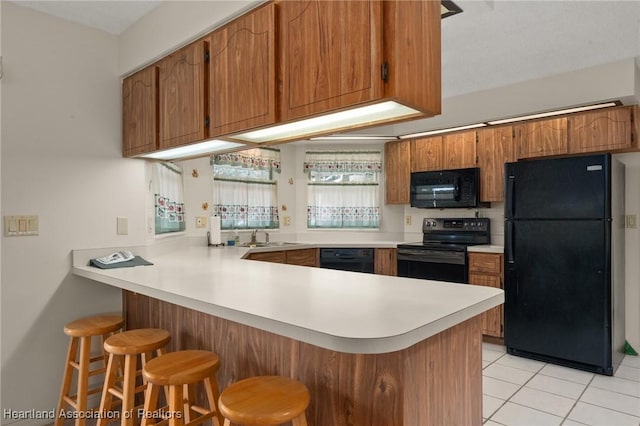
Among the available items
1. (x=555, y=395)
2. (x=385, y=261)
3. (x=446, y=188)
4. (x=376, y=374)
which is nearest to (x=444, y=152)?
(x=446, y=188)

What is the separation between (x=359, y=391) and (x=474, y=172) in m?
3.36

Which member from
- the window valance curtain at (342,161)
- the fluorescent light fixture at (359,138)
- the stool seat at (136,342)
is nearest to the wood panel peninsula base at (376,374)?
the stool seat at (136,342)

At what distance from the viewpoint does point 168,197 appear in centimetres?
330

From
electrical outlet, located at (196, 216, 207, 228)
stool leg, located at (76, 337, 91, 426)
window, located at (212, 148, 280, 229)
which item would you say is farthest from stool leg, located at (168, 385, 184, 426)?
window, located at (212, 148, 280, 229)

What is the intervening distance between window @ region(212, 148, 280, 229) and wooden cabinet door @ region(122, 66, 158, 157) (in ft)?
4.76

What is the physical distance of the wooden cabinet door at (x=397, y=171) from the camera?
4.74 metres

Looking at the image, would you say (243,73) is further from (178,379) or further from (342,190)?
(342,190)

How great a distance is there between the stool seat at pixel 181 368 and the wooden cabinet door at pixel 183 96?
1093 mm

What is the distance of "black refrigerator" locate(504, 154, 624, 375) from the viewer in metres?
3.07

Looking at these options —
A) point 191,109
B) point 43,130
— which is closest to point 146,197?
point 43,130

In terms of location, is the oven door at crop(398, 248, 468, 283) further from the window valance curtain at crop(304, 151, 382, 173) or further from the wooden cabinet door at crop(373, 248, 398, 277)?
the window valance curtain at crop(304, 151, 382, 173)

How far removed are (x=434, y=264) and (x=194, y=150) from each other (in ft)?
8.86

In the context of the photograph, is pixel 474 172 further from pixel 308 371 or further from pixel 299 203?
pixel 308 371

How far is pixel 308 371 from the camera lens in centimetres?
151
